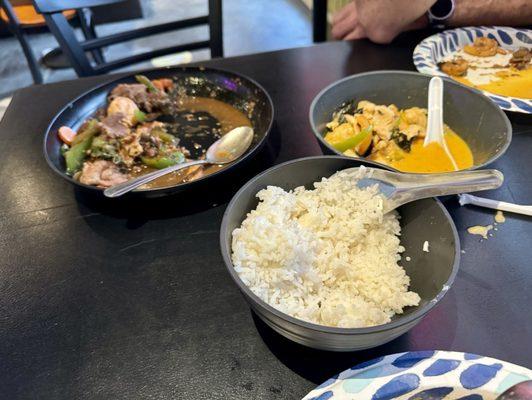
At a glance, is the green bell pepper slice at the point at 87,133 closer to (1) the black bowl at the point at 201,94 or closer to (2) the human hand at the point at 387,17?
(1) the black bowl at the point at 201,94

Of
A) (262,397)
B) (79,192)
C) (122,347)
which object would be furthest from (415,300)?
(79,192)

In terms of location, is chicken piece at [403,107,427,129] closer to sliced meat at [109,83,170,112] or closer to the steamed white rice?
the steamed white rice

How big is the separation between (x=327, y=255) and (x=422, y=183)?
0.86 feet

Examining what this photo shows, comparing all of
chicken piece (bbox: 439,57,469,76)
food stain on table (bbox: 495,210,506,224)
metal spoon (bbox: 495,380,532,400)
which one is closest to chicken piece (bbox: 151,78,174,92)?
chicken piece (bbox: 439,57,469,76)

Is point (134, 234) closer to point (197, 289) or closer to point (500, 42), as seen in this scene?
point (197, 289)

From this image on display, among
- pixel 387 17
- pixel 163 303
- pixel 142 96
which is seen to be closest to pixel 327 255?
pixel 163 303

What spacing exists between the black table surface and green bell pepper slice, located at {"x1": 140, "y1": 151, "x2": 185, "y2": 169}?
0.51 feet

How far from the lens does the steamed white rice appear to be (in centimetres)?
71

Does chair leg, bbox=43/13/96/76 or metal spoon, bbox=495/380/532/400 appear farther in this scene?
chair leg, bbox=43/13/96/76

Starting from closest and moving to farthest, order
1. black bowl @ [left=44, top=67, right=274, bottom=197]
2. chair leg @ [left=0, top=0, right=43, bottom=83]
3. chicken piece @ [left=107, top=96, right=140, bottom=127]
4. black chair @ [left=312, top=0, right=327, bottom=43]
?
black bowl @ [left=44, top=67, right=274, bottom=197] → chicken piece @ [left=107, top=96, right=140, bottom=127] → black chair @ [left=312, top=0, right=327, bottom=43] → chair leg @ [left=0, top=0, right=43, bottom=83]

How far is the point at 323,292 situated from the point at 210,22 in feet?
5.54

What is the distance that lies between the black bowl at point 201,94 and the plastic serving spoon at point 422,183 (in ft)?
1.23

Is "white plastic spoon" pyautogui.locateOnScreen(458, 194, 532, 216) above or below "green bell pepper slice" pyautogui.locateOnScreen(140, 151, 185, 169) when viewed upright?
below

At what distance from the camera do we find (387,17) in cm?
169
